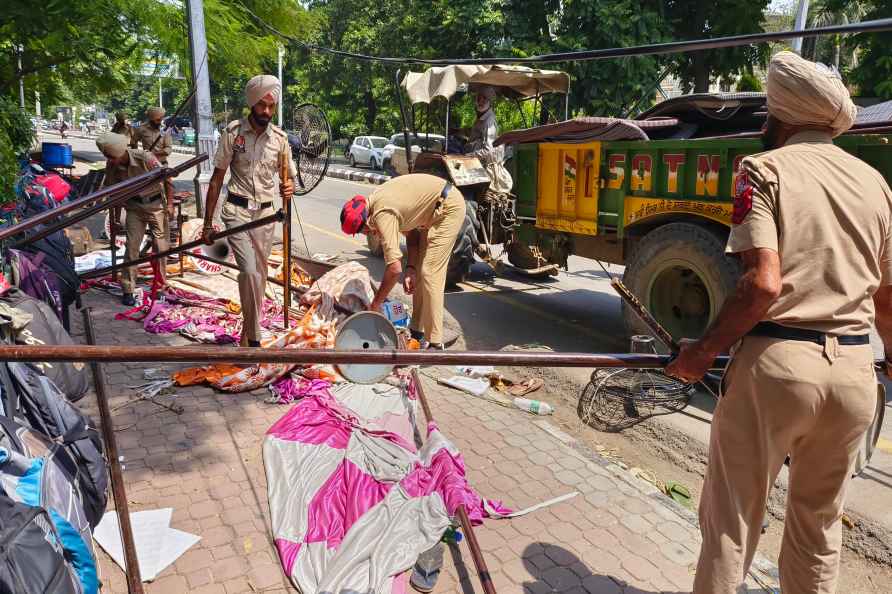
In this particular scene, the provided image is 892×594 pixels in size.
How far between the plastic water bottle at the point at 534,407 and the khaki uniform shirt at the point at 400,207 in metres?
1.34

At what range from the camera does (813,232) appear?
2041 mm

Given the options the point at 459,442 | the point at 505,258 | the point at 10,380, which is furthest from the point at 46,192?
the point at 459,442

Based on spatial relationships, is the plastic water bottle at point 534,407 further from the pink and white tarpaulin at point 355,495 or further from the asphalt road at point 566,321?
the pink and white tarpaulin at point 355,495

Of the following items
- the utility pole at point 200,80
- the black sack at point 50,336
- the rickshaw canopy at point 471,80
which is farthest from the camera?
the utility pole at point 200,80

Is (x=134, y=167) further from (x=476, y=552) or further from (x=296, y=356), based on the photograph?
(x=296, y=356)

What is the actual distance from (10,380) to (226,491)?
3.70ft

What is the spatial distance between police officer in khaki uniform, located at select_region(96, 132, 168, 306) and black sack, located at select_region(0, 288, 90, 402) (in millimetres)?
2555

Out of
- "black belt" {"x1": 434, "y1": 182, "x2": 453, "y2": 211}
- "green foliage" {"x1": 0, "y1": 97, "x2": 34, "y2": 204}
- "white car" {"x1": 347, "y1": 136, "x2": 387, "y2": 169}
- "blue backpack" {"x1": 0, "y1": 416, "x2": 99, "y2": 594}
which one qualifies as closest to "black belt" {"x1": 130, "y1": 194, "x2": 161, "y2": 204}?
"green foliage" {"x1": 0, "y1": 97, "x2": 34, "y2": 204}

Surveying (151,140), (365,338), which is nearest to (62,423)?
(365,338)

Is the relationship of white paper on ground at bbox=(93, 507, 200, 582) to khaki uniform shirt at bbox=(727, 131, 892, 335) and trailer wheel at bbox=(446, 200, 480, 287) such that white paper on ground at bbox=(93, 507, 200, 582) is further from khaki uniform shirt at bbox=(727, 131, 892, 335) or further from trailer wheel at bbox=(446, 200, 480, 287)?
trailer wheel at bbox=(446, 200, 480, 287)

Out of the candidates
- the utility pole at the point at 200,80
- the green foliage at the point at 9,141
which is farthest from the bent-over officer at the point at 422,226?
the utility pole at the point at 200,80

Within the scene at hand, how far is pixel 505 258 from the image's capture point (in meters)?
9.70

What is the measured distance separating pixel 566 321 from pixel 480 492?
366 cm

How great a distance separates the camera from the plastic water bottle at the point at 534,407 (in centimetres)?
483
